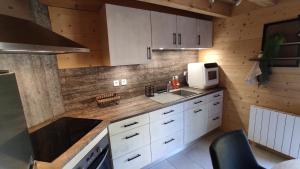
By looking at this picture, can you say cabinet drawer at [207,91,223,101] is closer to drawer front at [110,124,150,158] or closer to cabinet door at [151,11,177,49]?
cabinet door at [151,11,177,49]

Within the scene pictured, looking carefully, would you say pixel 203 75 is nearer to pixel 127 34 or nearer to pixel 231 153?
pixel 127 34

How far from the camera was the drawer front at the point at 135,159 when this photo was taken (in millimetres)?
1713

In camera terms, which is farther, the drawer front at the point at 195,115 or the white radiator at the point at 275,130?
the drawer front at the point at 195,115

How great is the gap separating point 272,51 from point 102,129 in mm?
2318

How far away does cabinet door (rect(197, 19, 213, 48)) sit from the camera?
8.41 feet

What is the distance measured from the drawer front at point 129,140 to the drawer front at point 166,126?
0.10 metres

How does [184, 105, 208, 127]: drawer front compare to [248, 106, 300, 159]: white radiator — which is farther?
[184, 105, 208, 127]: drawer front

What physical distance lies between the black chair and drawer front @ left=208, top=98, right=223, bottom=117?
145cm

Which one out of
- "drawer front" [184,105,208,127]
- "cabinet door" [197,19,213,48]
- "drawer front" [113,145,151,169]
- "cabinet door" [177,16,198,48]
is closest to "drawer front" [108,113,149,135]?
"drawer front" [113,145,151,169]

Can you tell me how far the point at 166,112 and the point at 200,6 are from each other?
1490mm

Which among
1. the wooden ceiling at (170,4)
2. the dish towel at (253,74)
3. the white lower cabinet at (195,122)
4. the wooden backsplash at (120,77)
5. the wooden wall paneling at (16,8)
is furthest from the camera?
the white lower cabinet at (195,122)

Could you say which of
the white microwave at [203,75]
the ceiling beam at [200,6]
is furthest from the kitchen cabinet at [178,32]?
the white microwave at [203,75]

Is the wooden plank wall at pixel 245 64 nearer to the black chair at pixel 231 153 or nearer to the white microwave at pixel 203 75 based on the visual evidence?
the white microwave at pixel 203 75

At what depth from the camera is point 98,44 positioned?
6.54 ft
